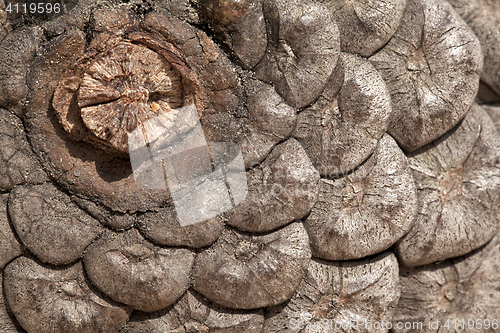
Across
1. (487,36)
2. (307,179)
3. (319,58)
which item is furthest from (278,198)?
(487,36)

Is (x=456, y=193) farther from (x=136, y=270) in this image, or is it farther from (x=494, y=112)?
(x=136, y=270)

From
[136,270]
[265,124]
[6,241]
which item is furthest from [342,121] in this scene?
[6,241]

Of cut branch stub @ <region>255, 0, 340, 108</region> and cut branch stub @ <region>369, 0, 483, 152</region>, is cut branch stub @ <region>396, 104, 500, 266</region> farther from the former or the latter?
cut branch stub @ <region>255, 0, 340, 108</region>

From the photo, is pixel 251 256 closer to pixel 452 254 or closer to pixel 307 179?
pixel 307 179

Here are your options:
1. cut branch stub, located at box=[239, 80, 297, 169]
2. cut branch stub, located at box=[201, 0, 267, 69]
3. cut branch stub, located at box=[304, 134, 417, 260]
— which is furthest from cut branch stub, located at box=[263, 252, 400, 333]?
cut branch stub, located at box=[201, 0, 267, 69]

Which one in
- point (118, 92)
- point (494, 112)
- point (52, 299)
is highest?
point (118, 92)

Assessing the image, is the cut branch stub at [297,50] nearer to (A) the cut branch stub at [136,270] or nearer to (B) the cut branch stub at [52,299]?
(A) the cut branch stub at [136,270]
